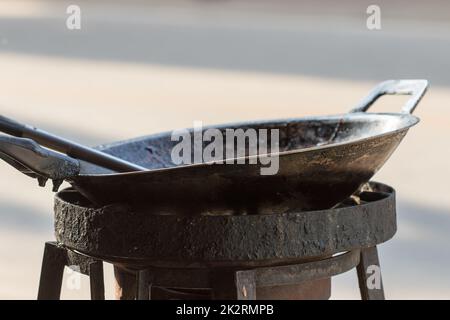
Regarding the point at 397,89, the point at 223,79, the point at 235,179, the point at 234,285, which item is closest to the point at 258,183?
the point at 235,179

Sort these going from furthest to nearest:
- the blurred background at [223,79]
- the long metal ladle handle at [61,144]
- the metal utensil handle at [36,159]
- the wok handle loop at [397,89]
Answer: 1. the blurred background at [223,79]
2. the wok handle loop at [397,89]
3. the long metal ladle handle at [61,144]
4. the metal utensil handle at [36,159]

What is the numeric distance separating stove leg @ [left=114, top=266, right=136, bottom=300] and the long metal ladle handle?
212 millimetres

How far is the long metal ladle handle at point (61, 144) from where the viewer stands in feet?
6.03

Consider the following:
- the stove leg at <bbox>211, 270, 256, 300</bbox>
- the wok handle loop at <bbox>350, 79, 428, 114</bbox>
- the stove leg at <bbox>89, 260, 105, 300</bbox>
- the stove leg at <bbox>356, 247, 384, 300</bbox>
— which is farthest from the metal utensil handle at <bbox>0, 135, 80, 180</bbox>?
the wok handle loop at <bbox>350, 79, 428, 114</bbox>

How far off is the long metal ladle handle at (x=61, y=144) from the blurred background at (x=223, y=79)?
5.23 ft

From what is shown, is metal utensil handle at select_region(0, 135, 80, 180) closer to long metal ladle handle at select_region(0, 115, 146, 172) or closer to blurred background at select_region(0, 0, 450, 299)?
long metal ladle handle at select_region(0, 115, 146, 172)

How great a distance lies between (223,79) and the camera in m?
5.89

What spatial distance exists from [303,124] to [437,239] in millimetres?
1720

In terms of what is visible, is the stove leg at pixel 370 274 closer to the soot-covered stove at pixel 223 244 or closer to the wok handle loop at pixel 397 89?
the soot-covered stove at pixel 223 244

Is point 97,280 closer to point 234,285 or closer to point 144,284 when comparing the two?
point 144,284

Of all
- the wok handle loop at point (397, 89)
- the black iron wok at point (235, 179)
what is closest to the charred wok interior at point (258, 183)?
the black iron wok at point (235, 179)

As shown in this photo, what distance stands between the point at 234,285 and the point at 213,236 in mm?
96

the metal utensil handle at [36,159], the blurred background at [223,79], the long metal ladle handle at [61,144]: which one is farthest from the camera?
the blurred background at [223,79]

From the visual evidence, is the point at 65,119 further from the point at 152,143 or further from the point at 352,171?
the point at 352,171
